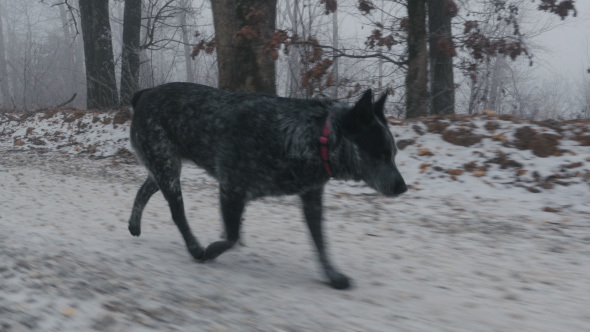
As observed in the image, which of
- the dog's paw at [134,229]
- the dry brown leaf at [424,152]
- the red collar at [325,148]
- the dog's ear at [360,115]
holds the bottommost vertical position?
the dog's paw at [134,229]

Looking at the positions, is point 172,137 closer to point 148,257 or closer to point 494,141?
point 148,257

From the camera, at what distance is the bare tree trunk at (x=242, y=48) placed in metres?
10.0

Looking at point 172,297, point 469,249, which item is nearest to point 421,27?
point 469,249

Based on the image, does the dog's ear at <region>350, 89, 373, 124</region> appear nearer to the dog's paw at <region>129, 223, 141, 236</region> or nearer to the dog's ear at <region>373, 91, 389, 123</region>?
the dog's ear at <region>373, 91, 389, 123</region>

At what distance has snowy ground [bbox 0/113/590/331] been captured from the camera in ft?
9.43

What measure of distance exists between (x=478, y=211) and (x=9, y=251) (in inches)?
210

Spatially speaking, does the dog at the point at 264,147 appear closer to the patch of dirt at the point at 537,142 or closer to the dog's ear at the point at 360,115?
the dog's ear at the point at 360,115

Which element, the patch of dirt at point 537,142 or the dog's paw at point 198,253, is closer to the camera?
the dog's paw at point 198,253

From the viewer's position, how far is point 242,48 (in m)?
10.2

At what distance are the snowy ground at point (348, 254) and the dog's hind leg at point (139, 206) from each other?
0.12m

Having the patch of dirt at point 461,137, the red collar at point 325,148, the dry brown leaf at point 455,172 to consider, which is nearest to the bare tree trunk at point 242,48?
the patch of dirt at point 461,137

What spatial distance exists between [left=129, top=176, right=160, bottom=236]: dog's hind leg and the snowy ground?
0.40 feet

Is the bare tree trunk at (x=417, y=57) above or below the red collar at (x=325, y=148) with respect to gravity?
above

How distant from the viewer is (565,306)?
3121 mm
